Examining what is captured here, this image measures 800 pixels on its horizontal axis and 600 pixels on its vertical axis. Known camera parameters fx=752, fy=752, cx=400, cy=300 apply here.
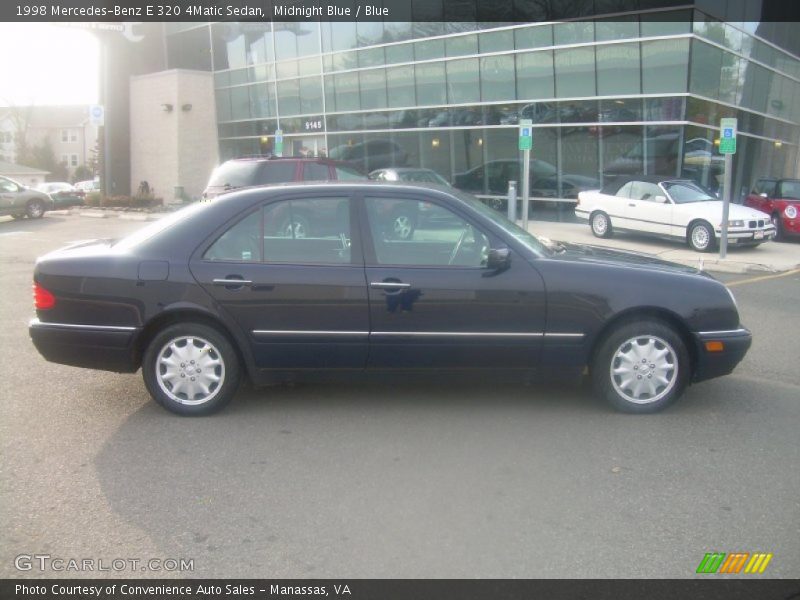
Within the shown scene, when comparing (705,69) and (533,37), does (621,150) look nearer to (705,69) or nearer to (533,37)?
(705,69)

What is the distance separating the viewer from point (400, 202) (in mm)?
5352

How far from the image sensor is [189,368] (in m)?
5.23

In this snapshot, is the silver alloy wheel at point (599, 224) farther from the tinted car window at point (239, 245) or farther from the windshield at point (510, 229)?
the tinted car window at point (239, 245)

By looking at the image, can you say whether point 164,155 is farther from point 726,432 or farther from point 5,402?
point 726,432

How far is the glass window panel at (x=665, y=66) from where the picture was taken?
756 inches

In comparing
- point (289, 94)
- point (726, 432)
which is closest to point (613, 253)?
point (726, 432)

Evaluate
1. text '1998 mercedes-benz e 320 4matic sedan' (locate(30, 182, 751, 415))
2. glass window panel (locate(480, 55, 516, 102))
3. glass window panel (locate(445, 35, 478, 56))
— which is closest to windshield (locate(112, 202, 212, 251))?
text '1998 mercedes-benz e 320 4matic sedan' (locate(30, 182, 751, 415))

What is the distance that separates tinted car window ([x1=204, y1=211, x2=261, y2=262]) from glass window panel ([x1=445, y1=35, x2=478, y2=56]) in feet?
66.5

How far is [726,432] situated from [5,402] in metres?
5.21

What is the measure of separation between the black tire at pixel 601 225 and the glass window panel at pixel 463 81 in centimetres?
743

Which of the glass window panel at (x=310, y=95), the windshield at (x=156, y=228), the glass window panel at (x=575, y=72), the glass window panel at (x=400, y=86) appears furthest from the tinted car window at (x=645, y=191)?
the glass window panel at (x=310, y=95)

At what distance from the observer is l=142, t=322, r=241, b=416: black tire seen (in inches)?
205

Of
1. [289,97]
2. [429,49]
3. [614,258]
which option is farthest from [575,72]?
[614,258]
